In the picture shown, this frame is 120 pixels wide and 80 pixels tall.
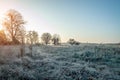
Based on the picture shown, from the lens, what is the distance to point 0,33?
42688 millimetres

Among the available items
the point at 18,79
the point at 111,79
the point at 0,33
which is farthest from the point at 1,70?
the point at 0,33

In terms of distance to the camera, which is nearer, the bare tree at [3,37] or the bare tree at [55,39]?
the bare tree at [3,37]

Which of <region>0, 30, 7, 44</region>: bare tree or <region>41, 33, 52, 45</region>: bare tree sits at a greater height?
<region>41, 33, 52, 45</region>: bare tree

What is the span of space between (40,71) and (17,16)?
1169 inches

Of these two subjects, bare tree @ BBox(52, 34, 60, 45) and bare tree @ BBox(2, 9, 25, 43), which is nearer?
bare tree @ BBox(2, 9, 25, 43)

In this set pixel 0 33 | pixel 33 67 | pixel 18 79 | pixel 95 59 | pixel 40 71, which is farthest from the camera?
pixel 0 33

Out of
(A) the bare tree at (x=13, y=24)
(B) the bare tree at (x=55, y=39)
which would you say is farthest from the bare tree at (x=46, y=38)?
(A) the bare tree at (x=13, y=24)

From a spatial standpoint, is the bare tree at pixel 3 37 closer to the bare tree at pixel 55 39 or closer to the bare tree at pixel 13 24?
the bare tree at pixel 13 24

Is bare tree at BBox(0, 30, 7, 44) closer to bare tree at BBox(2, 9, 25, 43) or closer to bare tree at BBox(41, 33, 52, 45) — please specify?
bare tree at BBox(2, 9, 25, 43)

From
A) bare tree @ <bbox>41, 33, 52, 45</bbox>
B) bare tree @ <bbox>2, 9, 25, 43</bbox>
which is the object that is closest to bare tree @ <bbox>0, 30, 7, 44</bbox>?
bare tree @ <bbox>2, 9, 25, 43</bbox>

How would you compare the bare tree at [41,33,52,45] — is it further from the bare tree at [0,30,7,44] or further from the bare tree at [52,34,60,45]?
the bare tree at [0,30,7,44]

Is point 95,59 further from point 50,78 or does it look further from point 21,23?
point 21,23

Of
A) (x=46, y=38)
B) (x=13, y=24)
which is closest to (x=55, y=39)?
(x=46, y=38)

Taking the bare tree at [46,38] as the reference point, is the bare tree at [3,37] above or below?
below
